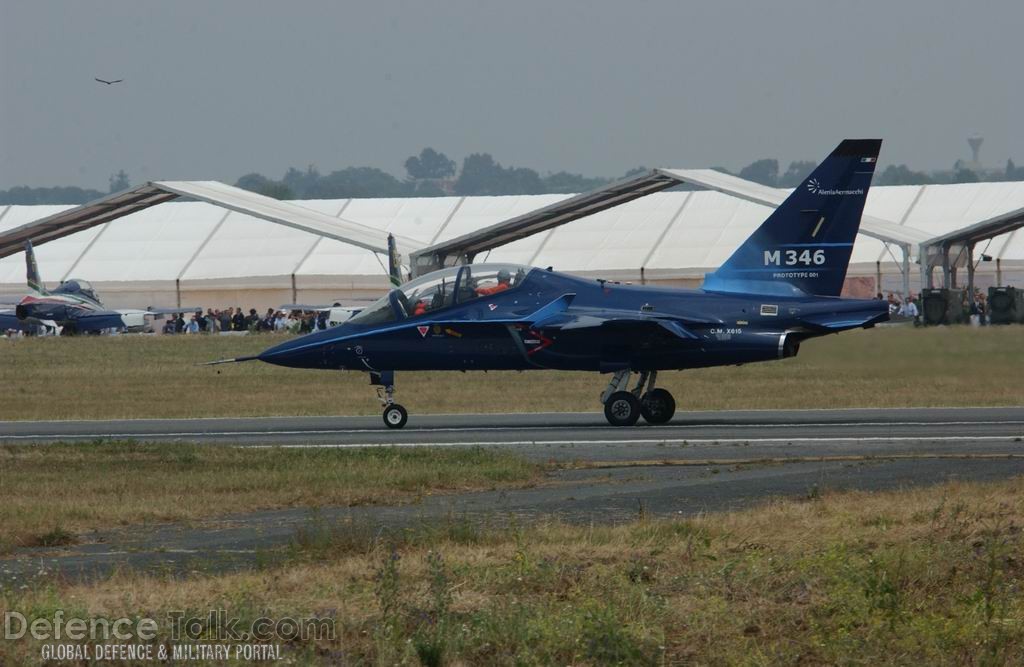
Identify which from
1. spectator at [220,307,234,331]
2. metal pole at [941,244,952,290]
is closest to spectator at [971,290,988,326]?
metal pole at [941,244,952,290]

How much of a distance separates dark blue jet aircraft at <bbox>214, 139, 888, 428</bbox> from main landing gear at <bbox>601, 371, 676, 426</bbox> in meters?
0.02

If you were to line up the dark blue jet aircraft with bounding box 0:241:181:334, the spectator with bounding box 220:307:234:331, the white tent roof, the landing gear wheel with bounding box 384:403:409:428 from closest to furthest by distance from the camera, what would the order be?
the landing gear wheel with bounding box 384:403:409:428 → the dark blue jet aircraft with bounding box 0:241:181:334 → the white tent roof → the spectator with bounding box 220:307:234:331

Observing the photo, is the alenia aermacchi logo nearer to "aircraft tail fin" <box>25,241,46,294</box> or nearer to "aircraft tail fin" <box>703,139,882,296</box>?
"aircraft tail fin" <box>703,139,882,296</box>

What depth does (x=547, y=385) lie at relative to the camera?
109ft

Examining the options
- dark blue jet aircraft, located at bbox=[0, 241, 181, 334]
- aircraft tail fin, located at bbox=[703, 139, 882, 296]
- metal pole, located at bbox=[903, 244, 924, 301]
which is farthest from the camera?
dark blue jet aircraft, located at bbox=[0, 241, 181, 334]

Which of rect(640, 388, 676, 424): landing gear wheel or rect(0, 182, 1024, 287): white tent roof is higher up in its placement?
rect(0, 182, 1024, 287): white tent roof

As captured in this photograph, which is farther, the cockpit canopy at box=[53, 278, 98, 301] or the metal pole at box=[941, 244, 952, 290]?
the cockpit canopy at box=[53, 278, 98, 301]

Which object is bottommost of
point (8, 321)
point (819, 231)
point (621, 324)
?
point (621, 324)

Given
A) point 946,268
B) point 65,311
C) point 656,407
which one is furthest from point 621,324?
point 65,311

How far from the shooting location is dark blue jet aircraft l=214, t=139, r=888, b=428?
22266mm

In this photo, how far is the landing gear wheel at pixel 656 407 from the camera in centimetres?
2311

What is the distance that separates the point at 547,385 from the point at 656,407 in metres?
10.3

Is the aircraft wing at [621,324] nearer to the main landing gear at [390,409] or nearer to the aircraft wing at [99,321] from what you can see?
the main landing gear at [390,409]

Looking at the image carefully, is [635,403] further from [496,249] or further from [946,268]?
[496,249]
